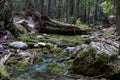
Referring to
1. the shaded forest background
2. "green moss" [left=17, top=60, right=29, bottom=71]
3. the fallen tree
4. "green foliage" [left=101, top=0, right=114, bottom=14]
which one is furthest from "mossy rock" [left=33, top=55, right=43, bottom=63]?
the shaded forest background

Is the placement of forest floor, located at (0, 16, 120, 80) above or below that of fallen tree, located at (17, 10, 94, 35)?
above

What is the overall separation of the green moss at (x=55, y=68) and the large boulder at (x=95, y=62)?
0.39 m

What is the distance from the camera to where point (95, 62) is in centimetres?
644

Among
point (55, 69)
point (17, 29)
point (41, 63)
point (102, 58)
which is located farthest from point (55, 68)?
point (17, 29)

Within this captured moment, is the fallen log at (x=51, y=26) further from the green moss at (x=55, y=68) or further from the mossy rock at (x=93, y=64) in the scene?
the mossy rock at (x=93, y=64)

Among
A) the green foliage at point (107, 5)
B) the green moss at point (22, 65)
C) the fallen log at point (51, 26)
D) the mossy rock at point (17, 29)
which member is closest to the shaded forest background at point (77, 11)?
the green foliage at point (107, 5)

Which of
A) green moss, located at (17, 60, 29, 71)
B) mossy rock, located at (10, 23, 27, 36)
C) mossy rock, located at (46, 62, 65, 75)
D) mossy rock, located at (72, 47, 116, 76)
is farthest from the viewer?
mossy rock, located at (10, 23, 27, 36)

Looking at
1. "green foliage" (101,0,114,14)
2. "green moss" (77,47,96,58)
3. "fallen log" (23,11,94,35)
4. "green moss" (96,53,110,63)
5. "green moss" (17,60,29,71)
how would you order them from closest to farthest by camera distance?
"green moss" (96,53,110,63) → "green moss" (77,47,96,58) → "green moss" (17,60,29,71) → "fallen log" (23,11,94,35) → "green foliage" (101,0,114,14)

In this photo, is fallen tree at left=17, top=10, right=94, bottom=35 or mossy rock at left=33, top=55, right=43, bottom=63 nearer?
mossy rock at left=33, top=55, right=43, bottom=63

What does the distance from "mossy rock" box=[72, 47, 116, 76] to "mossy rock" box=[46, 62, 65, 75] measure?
1.52 feet

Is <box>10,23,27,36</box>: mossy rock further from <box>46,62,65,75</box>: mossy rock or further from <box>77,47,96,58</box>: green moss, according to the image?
<box>77,47,96,58</box>: green moss

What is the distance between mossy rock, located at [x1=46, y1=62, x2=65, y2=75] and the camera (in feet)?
22.5

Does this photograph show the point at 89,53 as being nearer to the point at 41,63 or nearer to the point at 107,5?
the point at 41,63

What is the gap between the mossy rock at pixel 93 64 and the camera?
6.31 metres
